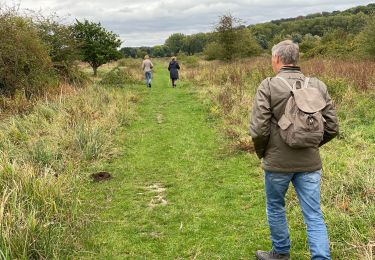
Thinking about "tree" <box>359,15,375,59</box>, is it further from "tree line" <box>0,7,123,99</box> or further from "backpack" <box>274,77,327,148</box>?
"backpack" <box>274,77,327,148</box>

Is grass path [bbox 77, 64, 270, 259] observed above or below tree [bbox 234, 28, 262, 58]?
below

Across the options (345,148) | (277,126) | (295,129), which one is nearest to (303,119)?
(295,129)

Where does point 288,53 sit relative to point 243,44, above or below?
below

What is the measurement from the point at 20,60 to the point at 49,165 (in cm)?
799

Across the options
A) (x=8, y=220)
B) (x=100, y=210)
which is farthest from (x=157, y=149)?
(x=8, y=220)

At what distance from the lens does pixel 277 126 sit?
3557 mm

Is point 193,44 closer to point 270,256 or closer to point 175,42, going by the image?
point 175,42

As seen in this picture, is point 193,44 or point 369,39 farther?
point 193,44

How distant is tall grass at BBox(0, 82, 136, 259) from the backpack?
250cm

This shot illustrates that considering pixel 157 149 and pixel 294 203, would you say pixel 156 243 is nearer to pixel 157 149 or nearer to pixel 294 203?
pixel 294 203

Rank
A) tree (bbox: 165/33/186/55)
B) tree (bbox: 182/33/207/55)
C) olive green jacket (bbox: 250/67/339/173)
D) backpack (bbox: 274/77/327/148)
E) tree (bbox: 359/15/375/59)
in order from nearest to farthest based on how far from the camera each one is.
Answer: backpack (bbox: 274/77/327/148) < olive green jacket (bbox: 250/67/339/173) < tree (bbox: 359/15/375/59) < tree (bbox: 182/33/207/55) < tree (bbox: 165/33/186/55)

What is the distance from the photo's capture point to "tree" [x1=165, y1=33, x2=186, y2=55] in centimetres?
10106

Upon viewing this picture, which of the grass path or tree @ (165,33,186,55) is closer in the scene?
the grass path

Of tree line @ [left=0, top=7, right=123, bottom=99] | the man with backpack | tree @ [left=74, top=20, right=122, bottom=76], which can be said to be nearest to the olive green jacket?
the man with backpack
